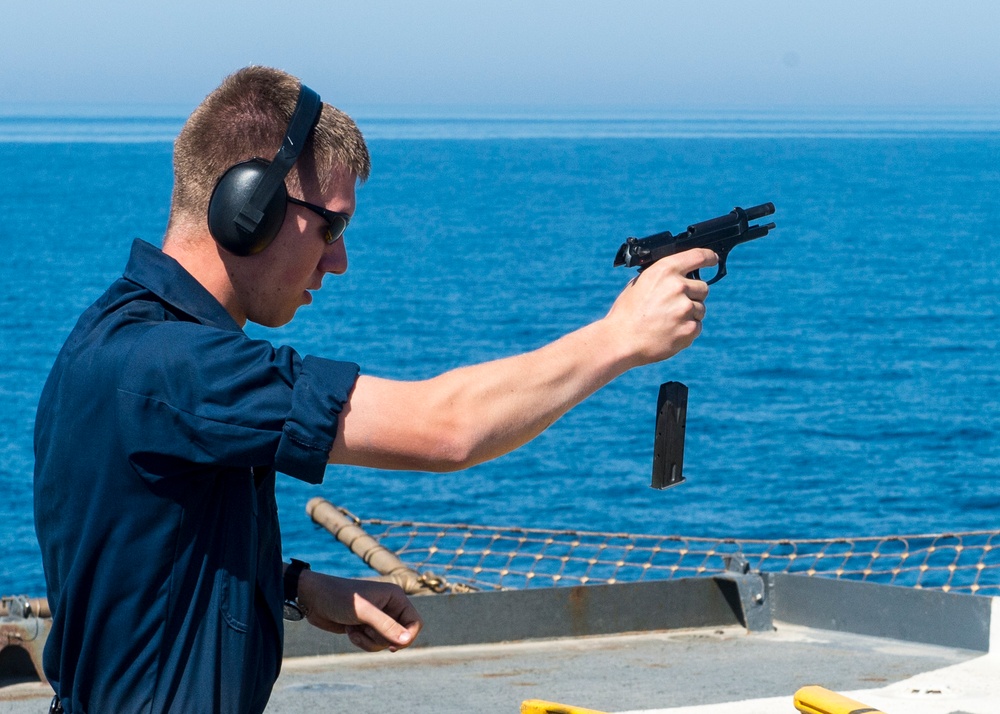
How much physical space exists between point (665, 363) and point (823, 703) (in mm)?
36798

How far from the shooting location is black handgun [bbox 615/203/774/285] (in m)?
3.02

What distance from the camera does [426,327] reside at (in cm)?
4719

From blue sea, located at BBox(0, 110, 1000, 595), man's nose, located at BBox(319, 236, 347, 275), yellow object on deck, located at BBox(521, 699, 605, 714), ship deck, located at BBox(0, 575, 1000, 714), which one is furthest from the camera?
blue sea, located at BBox(0, 110, 1000, 595)

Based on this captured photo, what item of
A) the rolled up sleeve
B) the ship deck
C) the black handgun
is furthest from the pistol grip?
the ship deck

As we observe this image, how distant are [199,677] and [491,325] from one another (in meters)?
44.7

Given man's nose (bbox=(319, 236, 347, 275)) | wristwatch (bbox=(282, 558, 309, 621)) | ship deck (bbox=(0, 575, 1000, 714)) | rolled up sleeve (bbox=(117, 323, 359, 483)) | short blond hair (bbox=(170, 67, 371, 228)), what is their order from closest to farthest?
rolled up sleeve (bbox=(117, 323, 359, 483)), short blond hair (bbox=(170, 67, 371, 228)), man's nose (bbox=(319, 236, 347, 275)), wristwatch (bbox=(282, 558, 309, 621)), ship deck (bbox=(0, 575, 1000, 714))

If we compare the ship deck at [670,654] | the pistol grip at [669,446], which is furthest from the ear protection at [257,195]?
the ship deck at [670,654]

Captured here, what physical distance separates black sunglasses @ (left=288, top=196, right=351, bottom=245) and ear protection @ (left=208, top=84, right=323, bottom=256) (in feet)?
0.14

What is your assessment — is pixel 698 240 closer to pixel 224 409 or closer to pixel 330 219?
pixel 330 219

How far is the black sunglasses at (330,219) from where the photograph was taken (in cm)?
252

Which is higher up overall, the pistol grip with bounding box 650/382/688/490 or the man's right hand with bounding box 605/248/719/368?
the man's right hand with bounding box 605/248/719/368

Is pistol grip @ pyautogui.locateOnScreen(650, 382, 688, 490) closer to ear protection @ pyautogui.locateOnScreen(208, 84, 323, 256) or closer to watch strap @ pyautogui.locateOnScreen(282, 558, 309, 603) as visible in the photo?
watch strap @ pyautogui.locateOnScreen(282, 558, 309, 603)

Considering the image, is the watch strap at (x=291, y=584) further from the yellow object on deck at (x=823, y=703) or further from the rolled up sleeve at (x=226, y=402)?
the yellow object on deck at (x=823, y=703)

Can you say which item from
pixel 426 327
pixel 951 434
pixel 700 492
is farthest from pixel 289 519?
pixel 426 327
